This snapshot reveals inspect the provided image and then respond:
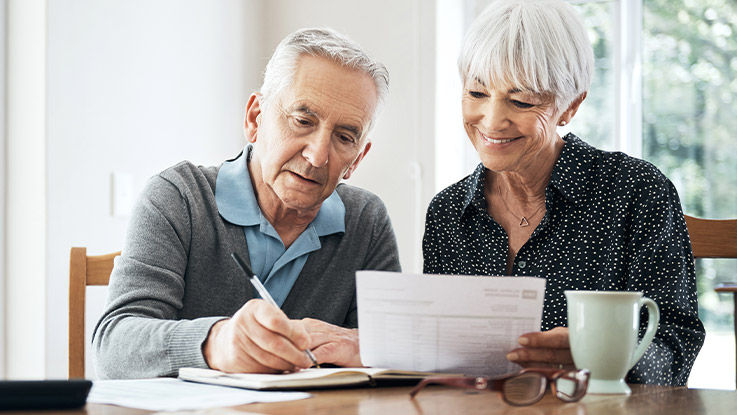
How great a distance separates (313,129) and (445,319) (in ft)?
1.80

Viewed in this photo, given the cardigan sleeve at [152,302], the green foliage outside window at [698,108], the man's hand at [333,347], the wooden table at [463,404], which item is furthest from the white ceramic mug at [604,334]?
the green foliage outside window at [698,108]

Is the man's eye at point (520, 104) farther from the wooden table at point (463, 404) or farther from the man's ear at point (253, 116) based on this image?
the wooden table at point (463, 404)

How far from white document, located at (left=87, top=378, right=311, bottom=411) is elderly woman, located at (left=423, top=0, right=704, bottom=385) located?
0.64 meters

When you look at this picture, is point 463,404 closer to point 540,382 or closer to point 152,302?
point 540,382

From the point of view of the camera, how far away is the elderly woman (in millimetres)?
1363

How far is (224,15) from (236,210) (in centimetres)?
160

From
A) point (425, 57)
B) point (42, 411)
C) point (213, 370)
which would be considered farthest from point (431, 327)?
point (425, 57)

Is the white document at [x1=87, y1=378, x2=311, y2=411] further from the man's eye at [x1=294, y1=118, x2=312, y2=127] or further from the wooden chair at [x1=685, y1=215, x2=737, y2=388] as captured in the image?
the wooden chair at [x1=685, y1=215, x2=737, y2=388]

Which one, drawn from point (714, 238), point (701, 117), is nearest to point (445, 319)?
point (714, 238)

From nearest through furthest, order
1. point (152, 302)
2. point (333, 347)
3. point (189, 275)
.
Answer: point (333, 347), point (152, 302), point (189, 275)

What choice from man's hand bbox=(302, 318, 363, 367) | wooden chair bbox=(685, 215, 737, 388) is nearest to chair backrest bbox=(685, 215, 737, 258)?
wooden chair bbox=(685, 215, 737, 388)

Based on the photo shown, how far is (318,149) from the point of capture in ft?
4.40

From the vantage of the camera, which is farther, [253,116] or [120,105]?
[120,105]

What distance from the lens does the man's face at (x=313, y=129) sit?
1.35 meters
